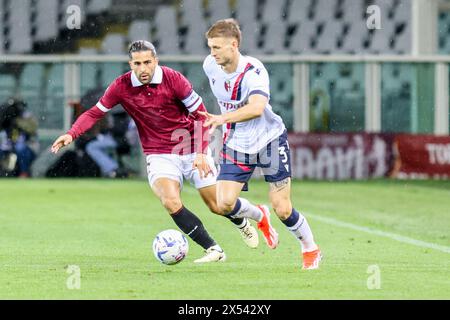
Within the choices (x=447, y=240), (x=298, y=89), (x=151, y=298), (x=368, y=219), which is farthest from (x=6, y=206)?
(x=298, y=89)

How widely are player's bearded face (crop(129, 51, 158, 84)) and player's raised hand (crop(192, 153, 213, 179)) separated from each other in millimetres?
805

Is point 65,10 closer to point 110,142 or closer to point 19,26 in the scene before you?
point 19,26

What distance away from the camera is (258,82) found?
10.2 meters

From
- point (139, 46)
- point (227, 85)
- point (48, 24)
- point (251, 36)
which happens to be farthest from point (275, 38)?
point (227, 85)

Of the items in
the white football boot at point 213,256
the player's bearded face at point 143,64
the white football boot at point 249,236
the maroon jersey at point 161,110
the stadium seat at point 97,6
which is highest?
the stadium seat at point 97,6

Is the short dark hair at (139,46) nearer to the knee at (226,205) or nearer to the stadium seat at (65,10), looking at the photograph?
the knee at (226,205)

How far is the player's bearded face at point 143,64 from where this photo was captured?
10750 millimetres

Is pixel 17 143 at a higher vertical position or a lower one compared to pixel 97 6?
lower

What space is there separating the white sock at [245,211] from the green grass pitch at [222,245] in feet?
1.30

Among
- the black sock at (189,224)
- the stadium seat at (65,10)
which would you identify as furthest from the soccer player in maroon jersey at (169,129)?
the stadium seat at (65,10)

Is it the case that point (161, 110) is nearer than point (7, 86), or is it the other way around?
point (161, 110)

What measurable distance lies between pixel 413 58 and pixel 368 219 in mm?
14239

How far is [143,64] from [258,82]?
3.78 feet
